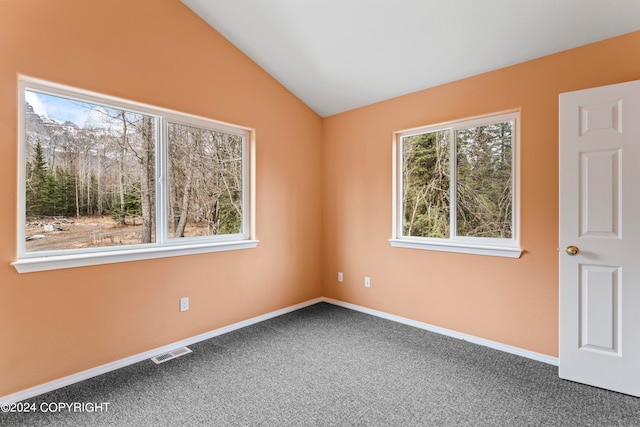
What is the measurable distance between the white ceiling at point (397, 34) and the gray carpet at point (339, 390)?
2.46m

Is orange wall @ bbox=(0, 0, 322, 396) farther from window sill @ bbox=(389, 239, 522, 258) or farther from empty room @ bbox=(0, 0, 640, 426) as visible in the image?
window sill @ bbox=(389, 239, 522, 258)

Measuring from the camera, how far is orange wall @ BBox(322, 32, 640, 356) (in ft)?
8.01

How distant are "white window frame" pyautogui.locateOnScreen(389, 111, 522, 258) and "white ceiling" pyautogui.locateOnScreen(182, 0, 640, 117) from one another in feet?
1.39

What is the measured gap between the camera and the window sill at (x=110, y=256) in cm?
203

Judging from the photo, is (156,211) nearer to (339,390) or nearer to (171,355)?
(171,355)

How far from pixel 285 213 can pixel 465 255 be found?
6.43 ft

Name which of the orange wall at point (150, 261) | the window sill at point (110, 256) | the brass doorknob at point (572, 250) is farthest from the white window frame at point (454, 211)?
the window sill at point (110, 256)

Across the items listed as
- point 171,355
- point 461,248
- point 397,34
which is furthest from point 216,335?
point 397,34

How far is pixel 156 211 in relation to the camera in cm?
272

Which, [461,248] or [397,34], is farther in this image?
[461,248]

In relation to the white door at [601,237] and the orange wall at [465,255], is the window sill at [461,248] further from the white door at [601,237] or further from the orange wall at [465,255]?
the white door at [601,237]

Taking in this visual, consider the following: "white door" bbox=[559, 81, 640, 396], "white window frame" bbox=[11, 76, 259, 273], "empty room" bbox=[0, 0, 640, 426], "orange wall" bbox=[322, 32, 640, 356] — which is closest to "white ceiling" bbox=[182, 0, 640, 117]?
"empty room" bbox=[0, 0, 640, 426]

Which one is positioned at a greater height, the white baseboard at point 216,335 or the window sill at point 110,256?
the window sill at point 110,256

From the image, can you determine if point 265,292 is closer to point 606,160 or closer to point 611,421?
point 611,421
